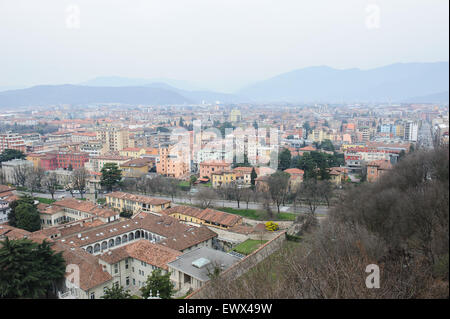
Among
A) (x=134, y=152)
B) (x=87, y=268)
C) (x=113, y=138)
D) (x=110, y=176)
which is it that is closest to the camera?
(x=87, y=268)

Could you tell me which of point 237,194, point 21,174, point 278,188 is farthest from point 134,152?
point 278,188

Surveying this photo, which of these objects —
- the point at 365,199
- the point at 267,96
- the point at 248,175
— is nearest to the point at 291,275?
the point at 365,199

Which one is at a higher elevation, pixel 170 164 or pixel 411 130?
pixel 411 130

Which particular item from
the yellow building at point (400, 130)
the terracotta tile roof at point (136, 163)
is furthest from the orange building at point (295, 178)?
the yellow building at point (400, 130)

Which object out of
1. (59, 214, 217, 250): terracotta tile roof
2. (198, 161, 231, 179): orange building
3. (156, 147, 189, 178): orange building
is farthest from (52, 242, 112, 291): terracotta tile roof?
(156, 147, 189, 178): orange building

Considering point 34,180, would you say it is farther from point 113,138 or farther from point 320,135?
point 320,135

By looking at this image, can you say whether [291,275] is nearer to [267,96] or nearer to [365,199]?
[365,199]
